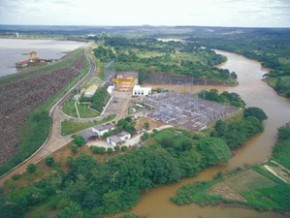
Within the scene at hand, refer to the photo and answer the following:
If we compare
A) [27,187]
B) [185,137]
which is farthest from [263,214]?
[27,187]

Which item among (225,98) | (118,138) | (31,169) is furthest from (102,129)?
(225,98)

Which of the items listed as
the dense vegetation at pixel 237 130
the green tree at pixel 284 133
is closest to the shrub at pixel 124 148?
the dense vegetation at pixel 237 130

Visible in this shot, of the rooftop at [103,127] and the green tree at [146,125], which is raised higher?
the rooftop at [103,127]

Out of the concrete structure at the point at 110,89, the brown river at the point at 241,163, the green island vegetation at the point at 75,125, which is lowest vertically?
the brown river at the point at 241,163

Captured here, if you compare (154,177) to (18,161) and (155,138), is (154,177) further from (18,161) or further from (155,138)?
(18,161)

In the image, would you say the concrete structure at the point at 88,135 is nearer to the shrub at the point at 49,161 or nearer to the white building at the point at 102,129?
the white building at the point at 102,129

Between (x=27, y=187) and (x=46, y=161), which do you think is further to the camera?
(x=46, y=161)

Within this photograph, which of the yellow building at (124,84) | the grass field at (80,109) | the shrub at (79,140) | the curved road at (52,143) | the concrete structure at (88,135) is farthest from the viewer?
the yellow building at (124,84)
